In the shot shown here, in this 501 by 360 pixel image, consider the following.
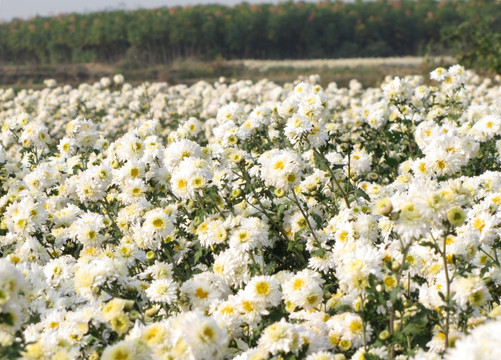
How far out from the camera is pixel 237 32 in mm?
52875

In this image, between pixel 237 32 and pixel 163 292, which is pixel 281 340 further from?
pixel 237 32

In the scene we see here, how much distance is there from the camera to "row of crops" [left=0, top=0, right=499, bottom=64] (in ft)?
165

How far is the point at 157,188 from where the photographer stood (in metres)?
4.32

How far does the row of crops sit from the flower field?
40937 mm

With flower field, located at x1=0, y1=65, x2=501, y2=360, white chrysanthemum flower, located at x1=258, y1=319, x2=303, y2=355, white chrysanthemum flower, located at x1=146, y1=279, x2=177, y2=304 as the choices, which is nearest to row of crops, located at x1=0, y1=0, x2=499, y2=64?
flower field, located at x1=0, y1=65, x2=501, y2=360

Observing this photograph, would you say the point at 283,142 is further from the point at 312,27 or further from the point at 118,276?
the point at 312,27

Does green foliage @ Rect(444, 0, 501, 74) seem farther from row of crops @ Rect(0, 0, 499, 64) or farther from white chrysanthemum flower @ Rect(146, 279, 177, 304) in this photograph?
row of crops @ Rect(0, 0, 499, 64)

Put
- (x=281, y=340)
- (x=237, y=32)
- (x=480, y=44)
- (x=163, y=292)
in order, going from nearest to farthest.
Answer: (x=281, y=340)
(x=163, y=292)
(x=480, y=44)
(x=237, y=32)

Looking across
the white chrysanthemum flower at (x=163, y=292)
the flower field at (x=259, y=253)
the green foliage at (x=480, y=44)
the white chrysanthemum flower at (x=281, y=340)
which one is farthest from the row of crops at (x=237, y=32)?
the white chrysanthemum flower at (x=281, y=340)

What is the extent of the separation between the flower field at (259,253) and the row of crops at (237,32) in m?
40.9

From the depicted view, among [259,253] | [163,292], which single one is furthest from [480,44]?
[163,292]

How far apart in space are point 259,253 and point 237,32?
5178cm

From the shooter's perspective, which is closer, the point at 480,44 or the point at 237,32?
the point at 480,44

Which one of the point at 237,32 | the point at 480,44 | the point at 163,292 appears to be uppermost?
the point at 237,32
